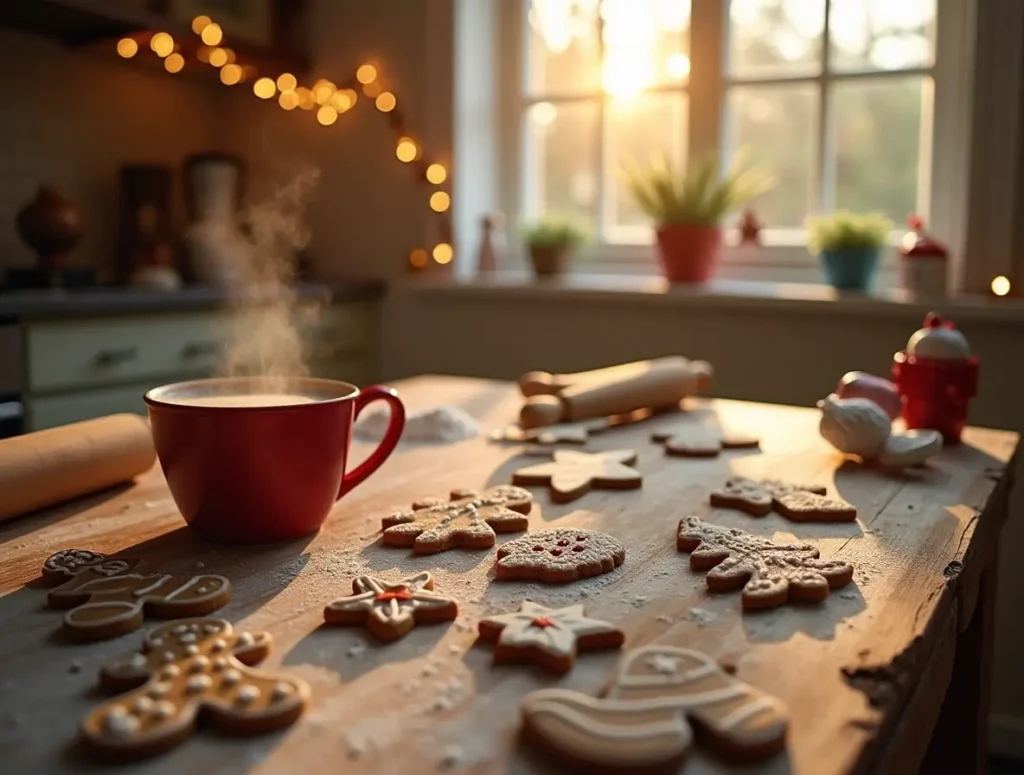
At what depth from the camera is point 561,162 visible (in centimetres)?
258

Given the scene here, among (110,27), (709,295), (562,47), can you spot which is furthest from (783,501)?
(110,27)

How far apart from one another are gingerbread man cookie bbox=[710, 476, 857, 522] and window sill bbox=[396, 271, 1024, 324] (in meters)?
1.16

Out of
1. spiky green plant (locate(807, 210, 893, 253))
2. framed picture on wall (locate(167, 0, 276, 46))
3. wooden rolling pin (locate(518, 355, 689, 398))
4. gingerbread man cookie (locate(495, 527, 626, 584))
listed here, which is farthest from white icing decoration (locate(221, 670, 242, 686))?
framed picture on wall (locate(167, 0, 276, 46))

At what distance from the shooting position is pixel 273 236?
2893 mm

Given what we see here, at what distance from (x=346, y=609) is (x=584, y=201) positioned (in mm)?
2083

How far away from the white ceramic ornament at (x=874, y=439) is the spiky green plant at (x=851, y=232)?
3.63 ft

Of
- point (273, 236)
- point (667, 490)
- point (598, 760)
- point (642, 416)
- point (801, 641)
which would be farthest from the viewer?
point (273, 236)

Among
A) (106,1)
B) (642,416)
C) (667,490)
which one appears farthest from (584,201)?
(667,490)

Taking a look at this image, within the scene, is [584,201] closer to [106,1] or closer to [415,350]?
[415,350]

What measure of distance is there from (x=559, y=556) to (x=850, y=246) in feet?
5.10

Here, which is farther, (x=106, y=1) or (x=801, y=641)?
(x=106, y=1)

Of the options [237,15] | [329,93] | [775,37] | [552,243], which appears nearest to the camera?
[775,37]

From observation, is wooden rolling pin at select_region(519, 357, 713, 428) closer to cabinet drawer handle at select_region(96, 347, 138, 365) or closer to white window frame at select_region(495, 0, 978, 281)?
white window frame at select_region(495, 0, 978, 281)

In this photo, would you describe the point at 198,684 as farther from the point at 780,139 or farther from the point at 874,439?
the point at 780,139
